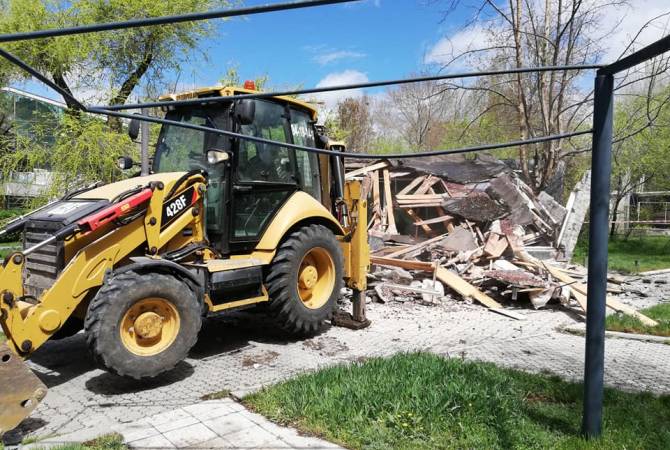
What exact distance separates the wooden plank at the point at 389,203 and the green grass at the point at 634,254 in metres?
5.42

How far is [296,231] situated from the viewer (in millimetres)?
6930

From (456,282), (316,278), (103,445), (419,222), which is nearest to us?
(103,445)

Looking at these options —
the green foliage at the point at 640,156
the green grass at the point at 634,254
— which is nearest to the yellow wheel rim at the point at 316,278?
the green grass at the point at 634,254

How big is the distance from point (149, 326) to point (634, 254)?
19.0m

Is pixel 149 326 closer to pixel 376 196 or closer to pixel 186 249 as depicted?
pixel 186 249

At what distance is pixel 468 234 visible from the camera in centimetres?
1228

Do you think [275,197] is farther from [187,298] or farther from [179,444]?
[179,444]

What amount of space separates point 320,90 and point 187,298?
2.69m

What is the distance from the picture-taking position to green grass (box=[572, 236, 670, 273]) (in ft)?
50.4

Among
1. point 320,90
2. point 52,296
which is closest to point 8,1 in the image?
point 52,296

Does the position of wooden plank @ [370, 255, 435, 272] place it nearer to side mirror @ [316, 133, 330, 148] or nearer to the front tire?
→ side mirror @ [316, 133, 330, 148]

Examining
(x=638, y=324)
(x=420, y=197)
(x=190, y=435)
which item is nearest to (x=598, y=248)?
(x=190, y=435)

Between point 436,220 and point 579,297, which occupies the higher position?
point 436,220

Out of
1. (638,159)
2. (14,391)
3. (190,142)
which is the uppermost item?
(638,159)
